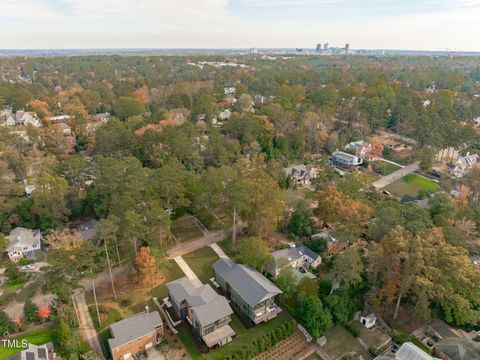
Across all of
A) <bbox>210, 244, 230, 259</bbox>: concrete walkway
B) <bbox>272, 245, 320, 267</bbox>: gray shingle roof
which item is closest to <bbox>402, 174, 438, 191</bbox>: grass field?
<bbox>272, 245, 320, 267</bbox>: gray shingle roof

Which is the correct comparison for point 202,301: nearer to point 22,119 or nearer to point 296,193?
point 296,193

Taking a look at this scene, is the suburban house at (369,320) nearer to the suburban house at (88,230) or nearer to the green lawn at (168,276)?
the green lawn at (168,276)

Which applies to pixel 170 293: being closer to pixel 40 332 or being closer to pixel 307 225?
pixel 40 332

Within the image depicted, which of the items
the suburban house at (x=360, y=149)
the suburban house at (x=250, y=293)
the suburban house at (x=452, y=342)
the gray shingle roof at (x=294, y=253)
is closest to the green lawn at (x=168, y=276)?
the suburban house at (x=250, y=293)

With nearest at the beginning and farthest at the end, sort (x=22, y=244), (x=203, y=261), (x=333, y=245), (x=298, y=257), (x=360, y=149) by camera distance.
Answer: (x=298, y=257)
(x=203, y=261)
(x=22, y=244)
(x=333, y=245)
(x=360, y=149)

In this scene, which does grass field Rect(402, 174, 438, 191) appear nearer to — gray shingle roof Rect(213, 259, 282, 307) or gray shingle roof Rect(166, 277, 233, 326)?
gray shingle roof Rect(213, 259, 282, 307)

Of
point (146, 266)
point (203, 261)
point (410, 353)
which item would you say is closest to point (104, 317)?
point (146, 266)
